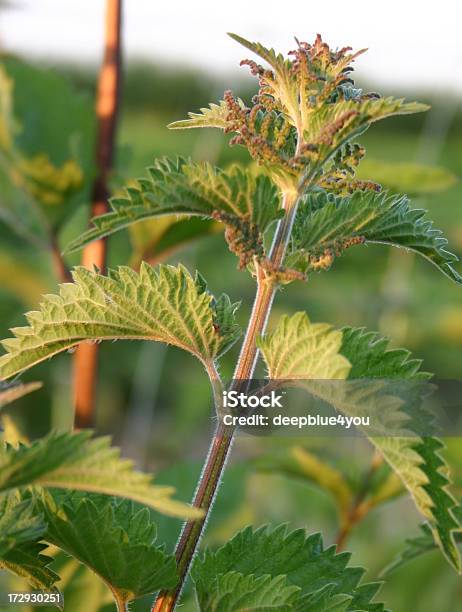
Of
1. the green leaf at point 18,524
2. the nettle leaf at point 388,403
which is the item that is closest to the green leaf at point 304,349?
the nettle leaf at point 388,403

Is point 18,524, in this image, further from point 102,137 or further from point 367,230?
point 102,137

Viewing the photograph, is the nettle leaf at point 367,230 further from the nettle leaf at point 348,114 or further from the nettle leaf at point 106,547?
the nettle leaf at point 106,547

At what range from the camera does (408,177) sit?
29.8 inches

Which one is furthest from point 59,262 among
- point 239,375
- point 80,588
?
point 239,375

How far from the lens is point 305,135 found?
1.36 feet

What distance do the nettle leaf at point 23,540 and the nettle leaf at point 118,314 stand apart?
0.06 m

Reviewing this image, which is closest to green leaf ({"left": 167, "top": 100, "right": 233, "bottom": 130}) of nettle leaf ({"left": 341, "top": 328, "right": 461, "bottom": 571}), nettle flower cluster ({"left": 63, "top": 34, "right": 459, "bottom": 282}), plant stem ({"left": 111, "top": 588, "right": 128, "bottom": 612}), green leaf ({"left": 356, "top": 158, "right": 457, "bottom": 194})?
nettle flower cluster ({"left": 63, "top": 34, "right": 459, "bottom": 282})

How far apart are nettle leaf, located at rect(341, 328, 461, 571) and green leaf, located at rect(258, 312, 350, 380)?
16mm

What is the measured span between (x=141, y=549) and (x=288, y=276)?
130mm

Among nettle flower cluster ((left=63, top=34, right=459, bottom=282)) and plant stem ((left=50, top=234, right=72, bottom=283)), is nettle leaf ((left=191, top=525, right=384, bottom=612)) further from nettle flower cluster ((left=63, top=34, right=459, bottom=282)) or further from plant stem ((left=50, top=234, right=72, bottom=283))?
plant stem ((left=50, top=234, right=72, bottom=283))

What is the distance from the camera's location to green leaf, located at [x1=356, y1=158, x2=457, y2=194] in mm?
746

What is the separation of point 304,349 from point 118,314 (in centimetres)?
8

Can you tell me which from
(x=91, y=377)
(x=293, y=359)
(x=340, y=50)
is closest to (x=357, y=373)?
(x=293, y=359)

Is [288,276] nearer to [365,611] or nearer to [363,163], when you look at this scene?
[365,611]
